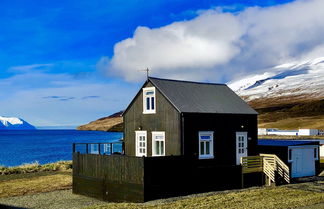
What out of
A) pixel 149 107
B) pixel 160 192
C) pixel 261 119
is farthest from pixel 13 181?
pixel 261 119

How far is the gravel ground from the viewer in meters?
22.9

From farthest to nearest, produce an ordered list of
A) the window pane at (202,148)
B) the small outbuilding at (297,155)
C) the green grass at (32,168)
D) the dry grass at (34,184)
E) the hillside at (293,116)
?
1. the hillside at (293,116)
2. the green grass at (32,168)
3. the small outbuilding at (297,155)
4. the dry grass at (34,184)
5. the window pane at (202,148)

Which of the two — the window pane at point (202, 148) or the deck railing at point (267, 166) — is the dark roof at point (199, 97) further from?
the deck railing at point (267, 166)

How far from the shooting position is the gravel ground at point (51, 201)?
22.9 metres

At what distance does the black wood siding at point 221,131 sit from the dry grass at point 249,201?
11.9ft

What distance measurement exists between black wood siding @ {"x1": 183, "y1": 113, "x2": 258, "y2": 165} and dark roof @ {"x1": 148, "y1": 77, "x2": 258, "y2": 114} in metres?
0.43

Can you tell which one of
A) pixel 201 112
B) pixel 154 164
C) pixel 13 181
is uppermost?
pixel 201 112

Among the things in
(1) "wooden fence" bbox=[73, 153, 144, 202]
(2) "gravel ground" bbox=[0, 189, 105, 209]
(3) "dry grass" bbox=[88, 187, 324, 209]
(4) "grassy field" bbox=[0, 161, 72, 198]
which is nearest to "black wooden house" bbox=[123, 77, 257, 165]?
(3) "dry grass" bbox=[88, 187, 324, 209]

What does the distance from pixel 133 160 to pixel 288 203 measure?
26.2ft

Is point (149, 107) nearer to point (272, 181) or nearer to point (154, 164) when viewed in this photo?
point (154, 164)

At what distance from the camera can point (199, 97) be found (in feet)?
96.9

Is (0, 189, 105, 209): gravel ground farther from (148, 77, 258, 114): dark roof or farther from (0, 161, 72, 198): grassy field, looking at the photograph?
(148, 77, 258, 114): dark roof

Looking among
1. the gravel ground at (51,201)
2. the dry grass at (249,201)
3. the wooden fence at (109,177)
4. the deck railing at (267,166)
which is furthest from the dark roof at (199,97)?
the gravel ground at (51,201)

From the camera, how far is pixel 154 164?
22.7m
